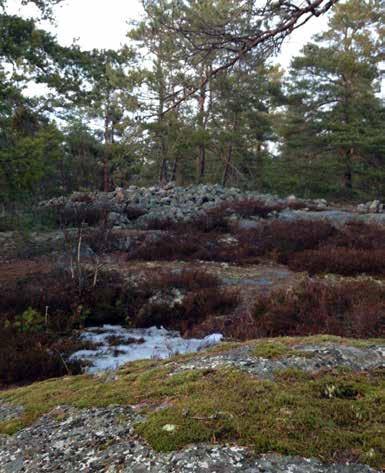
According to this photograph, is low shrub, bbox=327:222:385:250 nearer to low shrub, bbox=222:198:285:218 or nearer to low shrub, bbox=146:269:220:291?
low shrub, bbox=222:198:285:218

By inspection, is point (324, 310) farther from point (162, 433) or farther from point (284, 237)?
point (284, 237)

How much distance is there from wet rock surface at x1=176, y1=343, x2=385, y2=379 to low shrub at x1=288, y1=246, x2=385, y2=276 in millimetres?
5007

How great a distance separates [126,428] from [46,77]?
27.7 ft

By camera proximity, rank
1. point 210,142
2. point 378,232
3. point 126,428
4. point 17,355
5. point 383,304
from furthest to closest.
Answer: point 210,142, point 378,232, point 383,304, point 17,355, point 126,428

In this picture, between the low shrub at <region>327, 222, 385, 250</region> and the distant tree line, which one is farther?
the low shrub at <region>327, 222, 385, 250</region>

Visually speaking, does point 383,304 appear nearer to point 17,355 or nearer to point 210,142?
point 17,355

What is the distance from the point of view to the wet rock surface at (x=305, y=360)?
259 cm

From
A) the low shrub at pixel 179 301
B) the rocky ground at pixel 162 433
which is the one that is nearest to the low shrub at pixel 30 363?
the rocky ground at pixel 162 433

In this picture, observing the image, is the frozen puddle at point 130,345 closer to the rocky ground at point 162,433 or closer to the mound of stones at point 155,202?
the rocky ground at point 162,433

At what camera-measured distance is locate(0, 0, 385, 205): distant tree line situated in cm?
611

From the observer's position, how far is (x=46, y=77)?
8633 millimetres

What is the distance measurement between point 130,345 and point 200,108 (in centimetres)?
1870

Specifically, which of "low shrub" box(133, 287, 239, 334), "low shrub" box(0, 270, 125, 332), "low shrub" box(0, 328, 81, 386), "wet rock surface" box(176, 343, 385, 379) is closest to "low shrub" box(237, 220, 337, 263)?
"low shrub" box(133, 287, 239, 334)

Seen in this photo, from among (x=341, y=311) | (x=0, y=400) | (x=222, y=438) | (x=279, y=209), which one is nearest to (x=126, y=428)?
(x=222, y=438)
